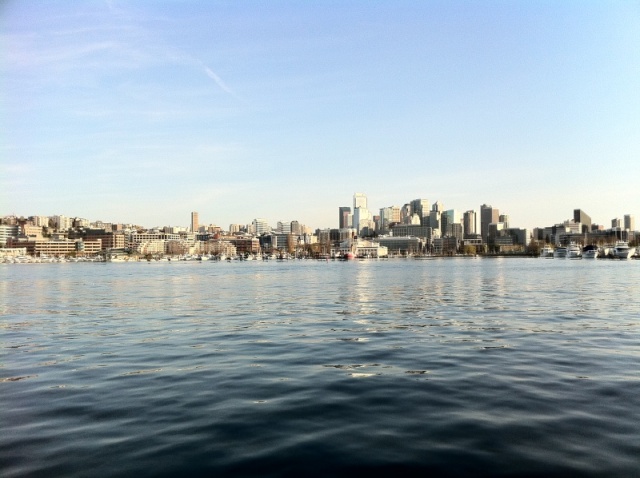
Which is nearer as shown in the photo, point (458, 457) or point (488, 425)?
point (458, 457)

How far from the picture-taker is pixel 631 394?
13602mm

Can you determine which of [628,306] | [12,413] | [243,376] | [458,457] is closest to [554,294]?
[628,306]

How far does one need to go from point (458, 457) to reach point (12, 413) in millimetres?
10624

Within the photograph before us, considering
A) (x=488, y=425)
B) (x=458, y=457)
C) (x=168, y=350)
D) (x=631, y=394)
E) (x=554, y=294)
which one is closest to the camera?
(x=458, y=457)

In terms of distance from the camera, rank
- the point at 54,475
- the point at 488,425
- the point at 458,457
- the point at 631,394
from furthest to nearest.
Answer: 1. the point at 631,394
2. the point at 488,425
3. the point at 458,457
4. the point at 54,475

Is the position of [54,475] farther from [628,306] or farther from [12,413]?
[628,306]

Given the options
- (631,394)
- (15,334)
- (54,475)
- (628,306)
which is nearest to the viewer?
(54,475)

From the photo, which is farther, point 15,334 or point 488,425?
point 15,334

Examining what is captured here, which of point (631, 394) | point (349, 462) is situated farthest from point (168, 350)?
point (631, 394)

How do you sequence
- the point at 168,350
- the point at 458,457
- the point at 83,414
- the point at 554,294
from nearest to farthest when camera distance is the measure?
1. the point at 458,457
2. the point at 83,414
3. the point at 168,350
4. the point at 554,294

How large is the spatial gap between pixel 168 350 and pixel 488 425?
46.9ft

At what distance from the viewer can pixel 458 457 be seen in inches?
377

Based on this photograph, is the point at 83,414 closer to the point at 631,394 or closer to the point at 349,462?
the point at 349,462

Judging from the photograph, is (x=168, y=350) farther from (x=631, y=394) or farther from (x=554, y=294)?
(x=554, y=294)
